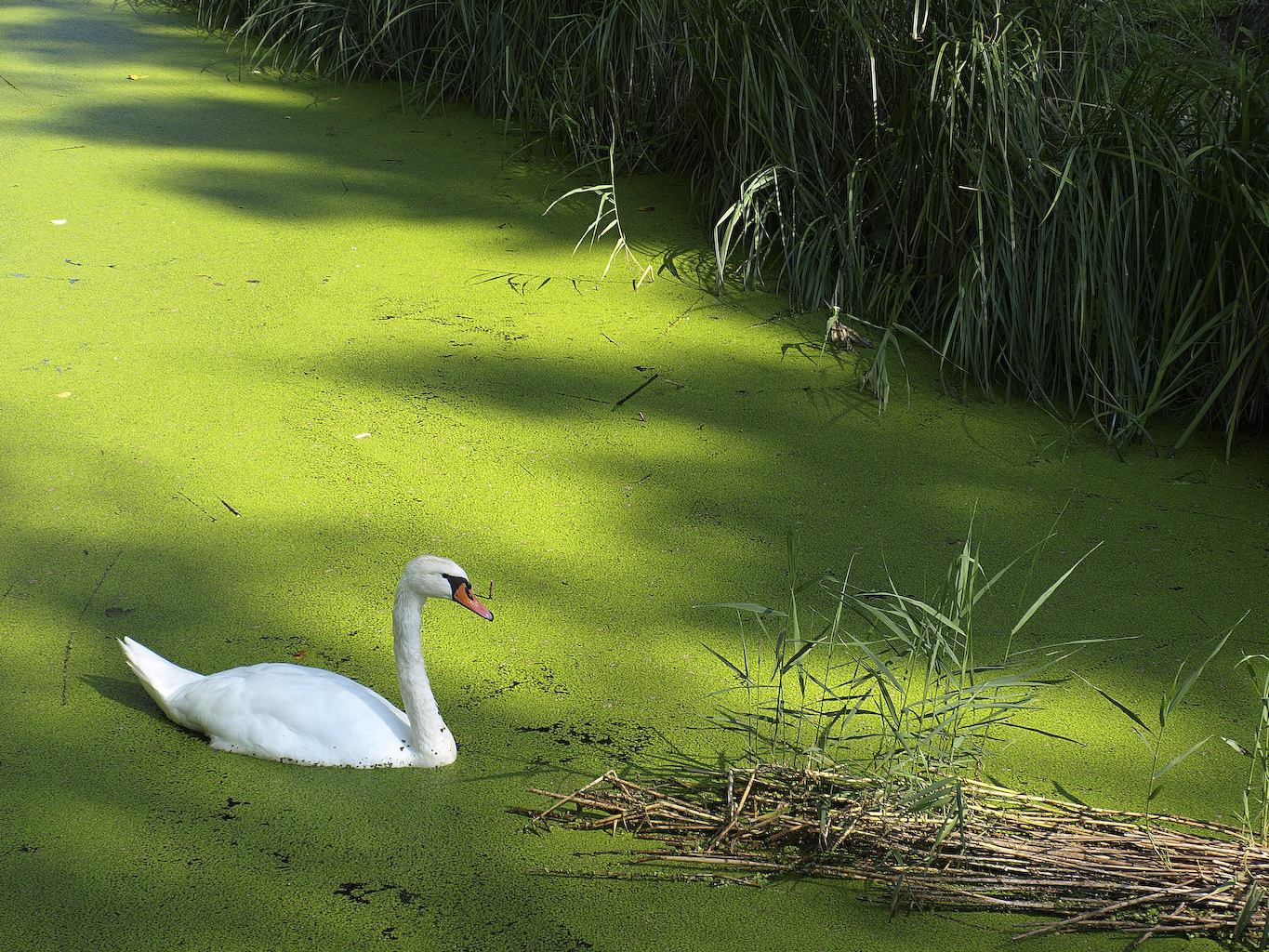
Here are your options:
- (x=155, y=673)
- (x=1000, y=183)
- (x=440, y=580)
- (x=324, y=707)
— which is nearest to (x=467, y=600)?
(x=440, y=580)

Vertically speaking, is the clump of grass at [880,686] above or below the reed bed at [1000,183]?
below

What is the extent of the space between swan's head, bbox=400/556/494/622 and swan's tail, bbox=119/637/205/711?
337mm

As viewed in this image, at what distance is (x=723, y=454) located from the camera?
7.91 feet

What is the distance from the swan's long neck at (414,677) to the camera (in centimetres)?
162

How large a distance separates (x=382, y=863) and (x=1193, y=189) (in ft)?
6.67

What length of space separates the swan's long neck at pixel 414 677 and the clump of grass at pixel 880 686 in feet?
1.37

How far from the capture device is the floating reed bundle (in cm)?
146

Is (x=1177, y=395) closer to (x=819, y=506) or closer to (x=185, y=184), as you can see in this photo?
(x=819, y=506)

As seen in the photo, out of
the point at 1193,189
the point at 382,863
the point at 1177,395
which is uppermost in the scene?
the point at 1193,189

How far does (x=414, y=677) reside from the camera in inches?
64.4

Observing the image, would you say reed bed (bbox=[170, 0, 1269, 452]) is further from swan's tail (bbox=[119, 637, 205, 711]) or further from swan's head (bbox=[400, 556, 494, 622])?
swan's tail (bbox=[119, 637, 205, 711])

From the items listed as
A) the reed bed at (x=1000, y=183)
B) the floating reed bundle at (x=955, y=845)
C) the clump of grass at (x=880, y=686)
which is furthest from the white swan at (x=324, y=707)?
the reed bed at (x=1000, y=183)

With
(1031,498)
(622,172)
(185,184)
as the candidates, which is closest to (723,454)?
(1031,498)

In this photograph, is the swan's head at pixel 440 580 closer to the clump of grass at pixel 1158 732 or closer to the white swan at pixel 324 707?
the white swan at pixel 324 707
